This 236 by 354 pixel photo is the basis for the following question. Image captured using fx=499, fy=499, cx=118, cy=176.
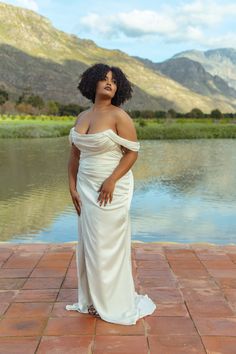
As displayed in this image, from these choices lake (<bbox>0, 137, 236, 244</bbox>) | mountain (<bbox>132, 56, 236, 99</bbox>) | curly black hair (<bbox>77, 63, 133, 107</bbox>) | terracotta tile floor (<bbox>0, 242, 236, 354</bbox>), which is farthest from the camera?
mountain (<bbox>132, 56, 236, 99</bbox>)

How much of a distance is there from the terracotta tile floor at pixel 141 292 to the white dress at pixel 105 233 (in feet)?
0.44

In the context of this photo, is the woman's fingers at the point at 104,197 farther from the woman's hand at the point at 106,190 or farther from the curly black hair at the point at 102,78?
the curly black hair at the point at 102,78

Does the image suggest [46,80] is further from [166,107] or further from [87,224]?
[87,224]

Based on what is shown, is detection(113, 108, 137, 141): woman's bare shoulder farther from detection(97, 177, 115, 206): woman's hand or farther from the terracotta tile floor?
the terracotta tile floor

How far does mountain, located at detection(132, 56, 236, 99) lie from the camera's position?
112875mm

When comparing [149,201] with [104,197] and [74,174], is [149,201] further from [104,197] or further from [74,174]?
[104,197]

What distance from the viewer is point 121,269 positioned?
283 cm

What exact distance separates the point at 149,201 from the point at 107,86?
496 centimetres

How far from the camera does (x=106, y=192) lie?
8.96ft

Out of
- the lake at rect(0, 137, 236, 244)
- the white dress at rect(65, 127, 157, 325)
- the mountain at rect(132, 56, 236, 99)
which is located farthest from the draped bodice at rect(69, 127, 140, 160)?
the mountain at rect(132, 56, 236, 99)

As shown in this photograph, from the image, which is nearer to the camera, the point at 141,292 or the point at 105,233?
the point at 105,233

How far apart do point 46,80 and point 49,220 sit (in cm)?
6014

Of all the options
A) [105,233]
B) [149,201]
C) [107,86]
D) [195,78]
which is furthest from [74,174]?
[195,78]

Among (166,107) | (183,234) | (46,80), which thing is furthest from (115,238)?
(166,107)
